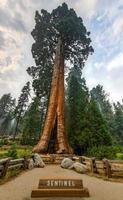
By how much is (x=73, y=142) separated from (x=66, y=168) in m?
10.4

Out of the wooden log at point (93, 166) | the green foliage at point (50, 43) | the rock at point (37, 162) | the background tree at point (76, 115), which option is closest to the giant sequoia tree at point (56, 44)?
the green foliage at point (50, 43)

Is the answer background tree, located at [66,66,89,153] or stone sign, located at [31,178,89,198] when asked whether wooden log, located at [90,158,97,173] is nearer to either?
stone sign, located at [31,178,89,198]

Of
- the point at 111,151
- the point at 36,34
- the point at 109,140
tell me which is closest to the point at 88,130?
the point at 109,140

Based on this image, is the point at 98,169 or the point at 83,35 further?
the point at 83,35

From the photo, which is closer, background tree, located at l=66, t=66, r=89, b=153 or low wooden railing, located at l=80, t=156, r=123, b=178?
low wooden railing, located at l=80, t=156, r=123, b=178

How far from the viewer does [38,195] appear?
6016 millimetres

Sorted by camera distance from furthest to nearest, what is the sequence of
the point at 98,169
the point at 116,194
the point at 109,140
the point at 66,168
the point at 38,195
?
1. the point at 109,140
2. the point at 66,168
3. the point at 98,169
4. the point at 116,194
5. the point at 38,195

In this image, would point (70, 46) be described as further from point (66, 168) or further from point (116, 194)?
point (116, 194)

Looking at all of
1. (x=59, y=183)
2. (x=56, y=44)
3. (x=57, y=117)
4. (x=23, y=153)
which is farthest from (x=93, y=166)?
(x=56, y=44)

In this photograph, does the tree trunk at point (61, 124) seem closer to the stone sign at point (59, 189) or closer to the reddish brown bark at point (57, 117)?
the reddish brown bark at point (57, 117)

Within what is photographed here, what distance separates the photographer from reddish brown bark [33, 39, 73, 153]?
20.3 meters

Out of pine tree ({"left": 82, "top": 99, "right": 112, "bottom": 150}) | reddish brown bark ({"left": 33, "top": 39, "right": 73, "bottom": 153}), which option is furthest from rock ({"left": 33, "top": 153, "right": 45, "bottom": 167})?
pine tree ({"left": 82, "top": 99, "right": 112, "bottom": 150})

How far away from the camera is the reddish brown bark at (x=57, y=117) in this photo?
66.6 feet

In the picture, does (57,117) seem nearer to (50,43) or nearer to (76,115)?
(76,115)
